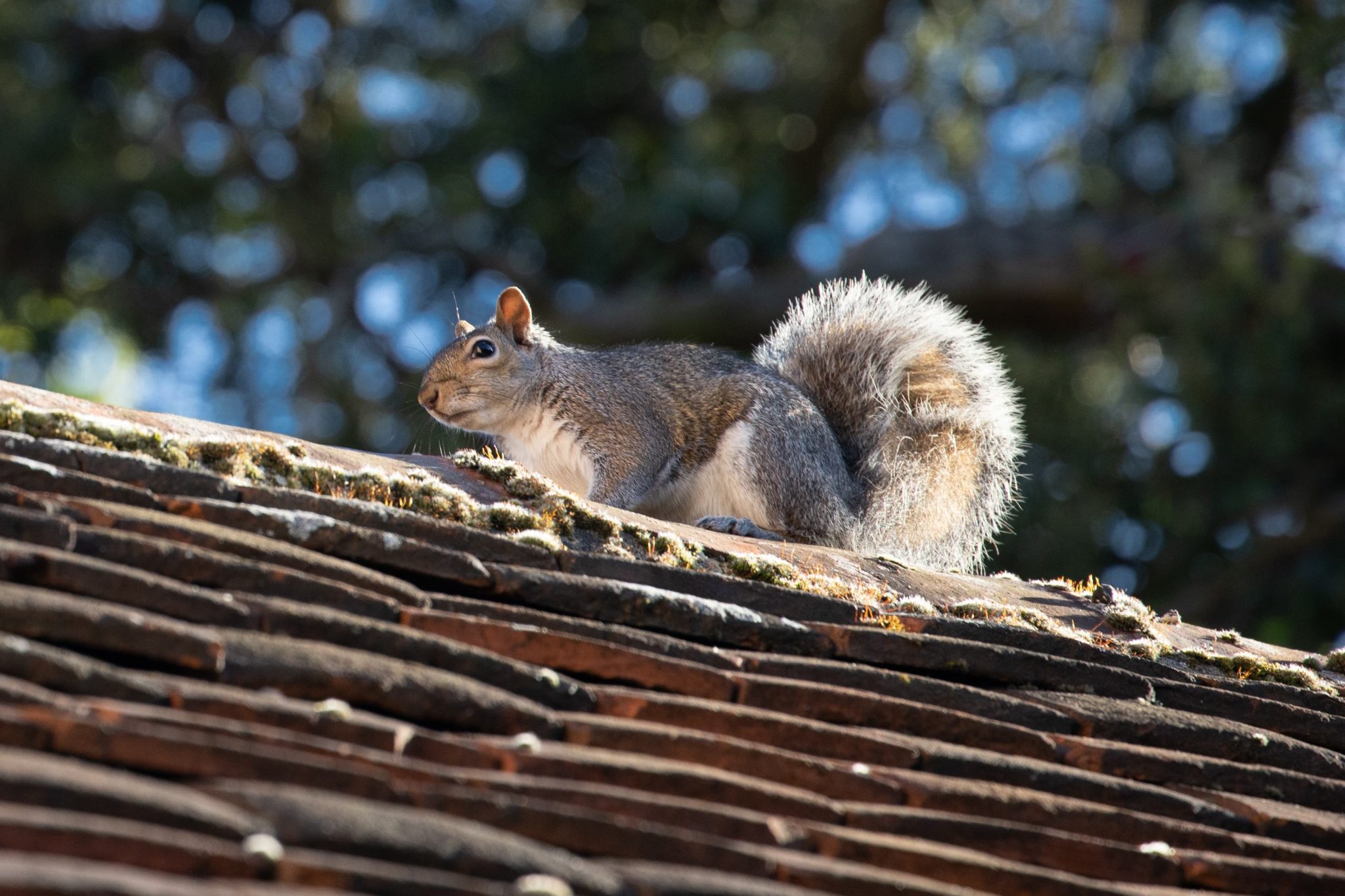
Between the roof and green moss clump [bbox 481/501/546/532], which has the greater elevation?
green moss clump [bbox 481/501/546/532]

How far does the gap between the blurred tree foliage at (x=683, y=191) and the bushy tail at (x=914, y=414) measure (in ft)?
14.3

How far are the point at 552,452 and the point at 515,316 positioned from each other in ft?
1.59

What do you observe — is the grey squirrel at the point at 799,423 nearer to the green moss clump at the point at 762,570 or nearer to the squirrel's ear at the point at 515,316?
the squirrel's ear at the point at 515,316

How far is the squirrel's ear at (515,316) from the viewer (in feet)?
14.6

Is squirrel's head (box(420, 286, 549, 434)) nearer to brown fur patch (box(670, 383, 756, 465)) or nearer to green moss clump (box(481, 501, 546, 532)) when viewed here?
brown fur patch (box(670, 383, 756, 465))

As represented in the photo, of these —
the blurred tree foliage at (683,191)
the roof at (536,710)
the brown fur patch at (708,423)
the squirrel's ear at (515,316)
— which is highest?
the blurred tree foliage at (683,191)

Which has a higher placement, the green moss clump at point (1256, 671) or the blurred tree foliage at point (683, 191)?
the blurred tree foliage at point (683, 191)

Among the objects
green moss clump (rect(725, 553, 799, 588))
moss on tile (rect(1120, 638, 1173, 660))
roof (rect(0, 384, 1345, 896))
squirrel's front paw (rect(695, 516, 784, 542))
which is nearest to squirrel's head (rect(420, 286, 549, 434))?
squirrel's front paw (rect(695, 516, 784, 542))

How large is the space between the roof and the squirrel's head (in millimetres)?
1450

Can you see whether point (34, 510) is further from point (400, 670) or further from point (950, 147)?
point (950, 147)

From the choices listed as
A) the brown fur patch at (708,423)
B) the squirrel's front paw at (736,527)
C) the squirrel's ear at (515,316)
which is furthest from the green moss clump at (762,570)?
the squirrel's ear at (515,316)

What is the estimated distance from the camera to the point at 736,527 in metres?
3.52

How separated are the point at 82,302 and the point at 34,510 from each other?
394 inches

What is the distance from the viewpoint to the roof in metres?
1.43
